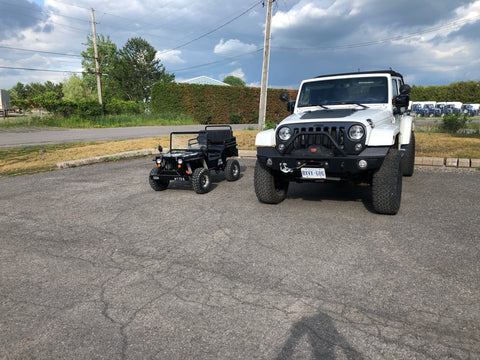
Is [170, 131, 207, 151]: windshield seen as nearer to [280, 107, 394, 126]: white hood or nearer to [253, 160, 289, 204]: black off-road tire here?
[253, 160, 289, 204]: black off-road tire

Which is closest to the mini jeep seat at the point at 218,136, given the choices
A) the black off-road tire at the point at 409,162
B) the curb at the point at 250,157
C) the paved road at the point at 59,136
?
the curb at the point at 250,157

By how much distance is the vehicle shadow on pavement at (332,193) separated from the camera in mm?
5719

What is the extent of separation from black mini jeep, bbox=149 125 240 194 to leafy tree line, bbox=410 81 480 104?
56502 millimetres

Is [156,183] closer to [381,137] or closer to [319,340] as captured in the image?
[381,137]

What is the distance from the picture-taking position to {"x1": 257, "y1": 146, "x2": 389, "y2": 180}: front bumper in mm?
4348

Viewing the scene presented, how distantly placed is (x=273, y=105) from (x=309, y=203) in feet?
97.2

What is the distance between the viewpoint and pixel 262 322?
241 cm

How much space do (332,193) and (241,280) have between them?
143 inches

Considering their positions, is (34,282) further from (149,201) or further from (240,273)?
(149,201)

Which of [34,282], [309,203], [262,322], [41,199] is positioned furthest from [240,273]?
[41,199]

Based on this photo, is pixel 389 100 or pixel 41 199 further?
pixel 41 199

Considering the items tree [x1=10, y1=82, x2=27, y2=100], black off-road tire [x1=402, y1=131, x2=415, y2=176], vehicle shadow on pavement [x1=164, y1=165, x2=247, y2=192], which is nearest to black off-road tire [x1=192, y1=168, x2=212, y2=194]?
vehicle shadow on pavement [x1=164, y1=165, x2=247, y2=192]

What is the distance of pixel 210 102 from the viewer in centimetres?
3019

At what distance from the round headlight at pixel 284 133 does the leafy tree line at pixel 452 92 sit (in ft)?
189
